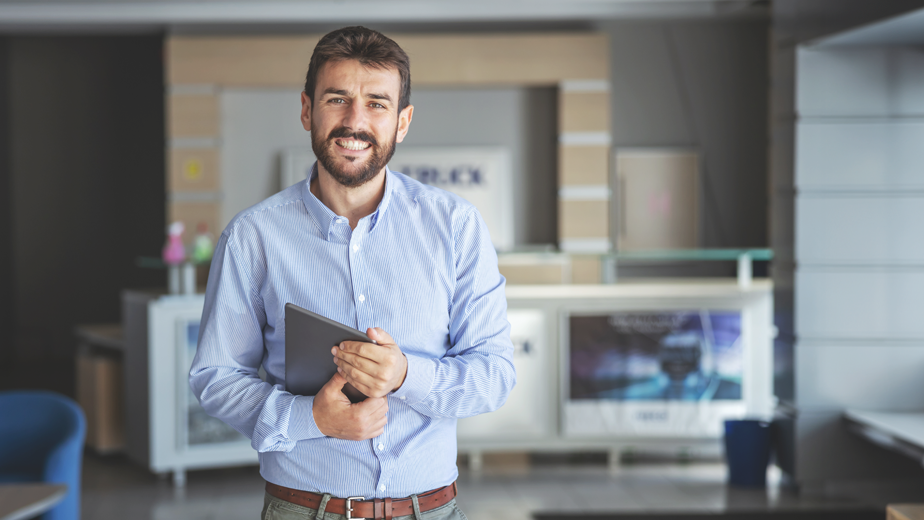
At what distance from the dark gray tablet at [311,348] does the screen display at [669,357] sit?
12.5 ft

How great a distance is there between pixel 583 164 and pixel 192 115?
131 inches

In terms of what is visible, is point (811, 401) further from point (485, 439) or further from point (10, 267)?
point (10, 267)

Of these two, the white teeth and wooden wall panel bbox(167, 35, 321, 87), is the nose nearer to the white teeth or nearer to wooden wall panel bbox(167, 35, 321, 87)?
the white teeth

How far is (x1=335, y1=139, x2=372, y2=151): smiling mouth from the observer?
1.38m

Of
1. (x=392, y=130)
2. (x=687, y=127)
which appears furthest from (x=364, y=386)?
(x=687, y=127)

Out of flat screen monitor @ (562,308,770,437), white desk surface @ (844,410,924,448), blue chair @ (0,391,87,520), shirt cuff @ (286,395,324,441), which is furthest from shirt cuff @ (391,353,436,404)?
flat screen monitor @ (562,308,770,437)

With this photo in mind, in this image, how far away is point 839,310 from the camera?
177 inches

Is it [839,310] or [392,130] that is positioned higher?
[392,130]

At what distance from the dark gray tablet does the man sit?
3 centimetres

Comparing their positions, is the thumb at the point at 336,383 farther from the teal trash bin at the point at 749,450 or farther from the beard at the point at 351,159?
the teal trash bin at the point at 749,450

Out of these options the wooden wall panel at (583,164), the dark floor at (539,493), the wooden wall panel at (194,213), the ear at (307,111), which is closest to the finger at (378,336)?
the ear at (307,111)

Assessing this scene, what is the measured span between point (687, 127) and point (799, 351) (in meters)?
3.55

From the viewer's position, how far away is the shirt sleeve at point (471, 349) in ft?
4.53

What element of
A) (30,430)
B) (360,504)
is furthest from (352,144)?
(30,430)
